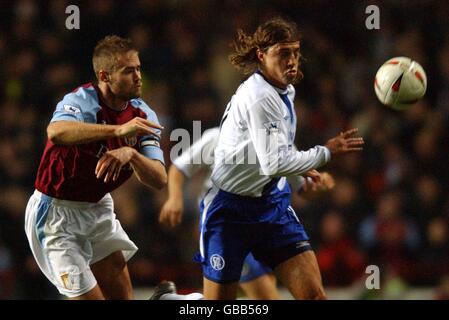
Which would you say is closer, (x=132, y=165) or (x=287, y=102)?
(x=132, y=165)

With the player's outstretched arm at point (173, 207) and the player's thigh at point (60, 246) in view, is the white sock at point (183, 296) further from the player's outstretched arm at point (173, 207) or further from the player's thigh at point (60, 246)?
the player's thigh at point (60, 246)

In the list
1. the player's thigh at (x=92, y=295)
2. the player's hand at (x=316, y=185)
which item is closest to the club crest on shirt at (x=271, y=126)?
the player's hand at (x=316, y=185)

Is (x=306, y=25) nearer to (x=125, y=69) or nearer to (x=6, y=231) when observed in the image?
(x=6, y=231)

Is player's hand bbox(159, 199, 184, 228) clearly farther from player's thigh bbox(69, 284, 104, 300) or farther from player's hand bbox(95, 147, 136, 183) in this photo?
player's hand bbox(95, 147, 136, 183)

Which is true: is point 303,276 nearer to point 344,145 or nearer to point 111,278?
point 344,145

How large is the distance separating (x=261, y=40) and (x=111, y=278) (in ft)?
5.87

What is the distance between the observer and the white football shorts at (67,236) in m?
5.80

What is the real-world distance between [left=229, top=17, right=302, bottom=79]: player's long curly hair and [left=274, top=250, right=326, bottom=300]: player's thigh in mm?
1145

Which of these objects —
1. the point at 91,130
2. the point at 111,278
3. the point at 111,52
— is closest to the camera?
the point at 91,130

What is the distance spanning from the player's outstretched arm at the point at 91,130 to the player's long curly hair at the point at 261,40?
93 centimetres

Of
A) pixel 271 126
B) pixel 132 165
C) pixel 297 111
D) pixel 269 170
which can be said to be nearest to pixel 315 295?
pixel 269 170

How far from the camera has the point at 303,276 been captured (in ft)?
19.5

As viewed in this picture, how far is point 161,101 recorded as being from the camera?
379 inches
